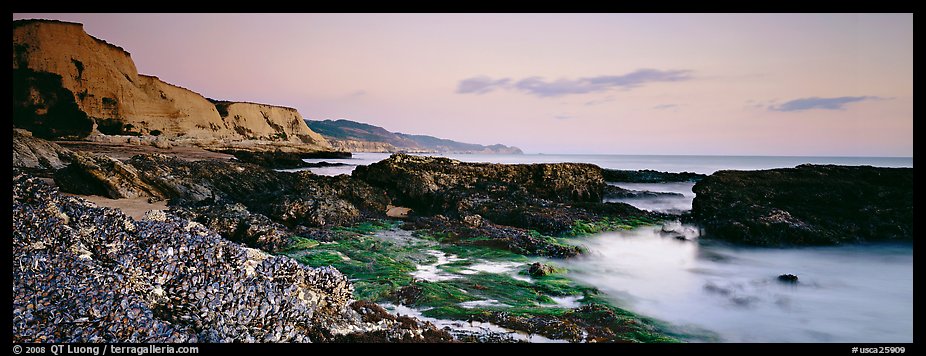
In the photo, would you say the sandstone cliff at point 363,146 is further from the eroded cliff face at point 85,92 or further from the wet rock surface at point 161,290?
the wet rock surface at point 161,290

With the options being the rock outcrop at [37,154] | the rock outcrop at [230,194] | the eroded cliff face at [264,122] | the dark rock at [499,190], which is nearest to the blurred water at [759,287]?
the dark rock at [499,190]

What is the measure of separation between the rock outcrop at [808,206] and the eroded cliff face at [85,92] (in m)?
30.2

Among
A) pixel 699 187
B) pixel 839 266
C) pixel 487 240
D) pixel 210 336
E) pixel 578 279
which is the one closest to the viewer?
pixel 210 336

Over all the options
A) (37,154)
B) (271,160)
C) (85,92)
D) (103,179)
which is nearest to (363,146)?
(85,92)

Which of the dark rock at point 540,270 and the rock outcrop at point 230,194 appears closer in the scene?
the dark rock at point 540,270

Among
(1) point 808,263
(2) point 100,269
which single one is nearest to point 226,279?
(2) point 100,269

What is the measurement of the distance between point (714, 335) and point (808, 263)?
5.18m

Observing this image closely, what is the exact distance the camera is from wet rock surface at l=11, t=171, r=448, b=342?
12.0 feet

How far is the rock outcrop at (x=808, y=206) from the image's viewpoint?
9.81 meters

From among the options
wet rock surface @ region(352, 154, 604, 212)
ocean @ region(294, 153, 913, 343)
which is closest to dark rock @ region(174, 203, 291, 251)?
wet rock surface @ region(352, 154, 604, 212)

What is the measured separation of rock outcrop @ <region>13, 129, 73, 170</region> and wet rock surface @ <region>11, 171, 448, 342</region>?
11.6 metres

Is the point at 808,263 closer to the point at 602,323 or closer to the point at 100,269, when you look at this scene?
the point at 602,323

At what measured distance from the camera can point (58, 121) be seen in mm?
23750

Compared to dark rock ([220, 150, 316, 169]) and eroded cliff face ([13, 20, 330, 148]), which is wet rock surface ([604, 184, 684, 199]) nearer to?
dark rock ([220, 150, 316, 169])
